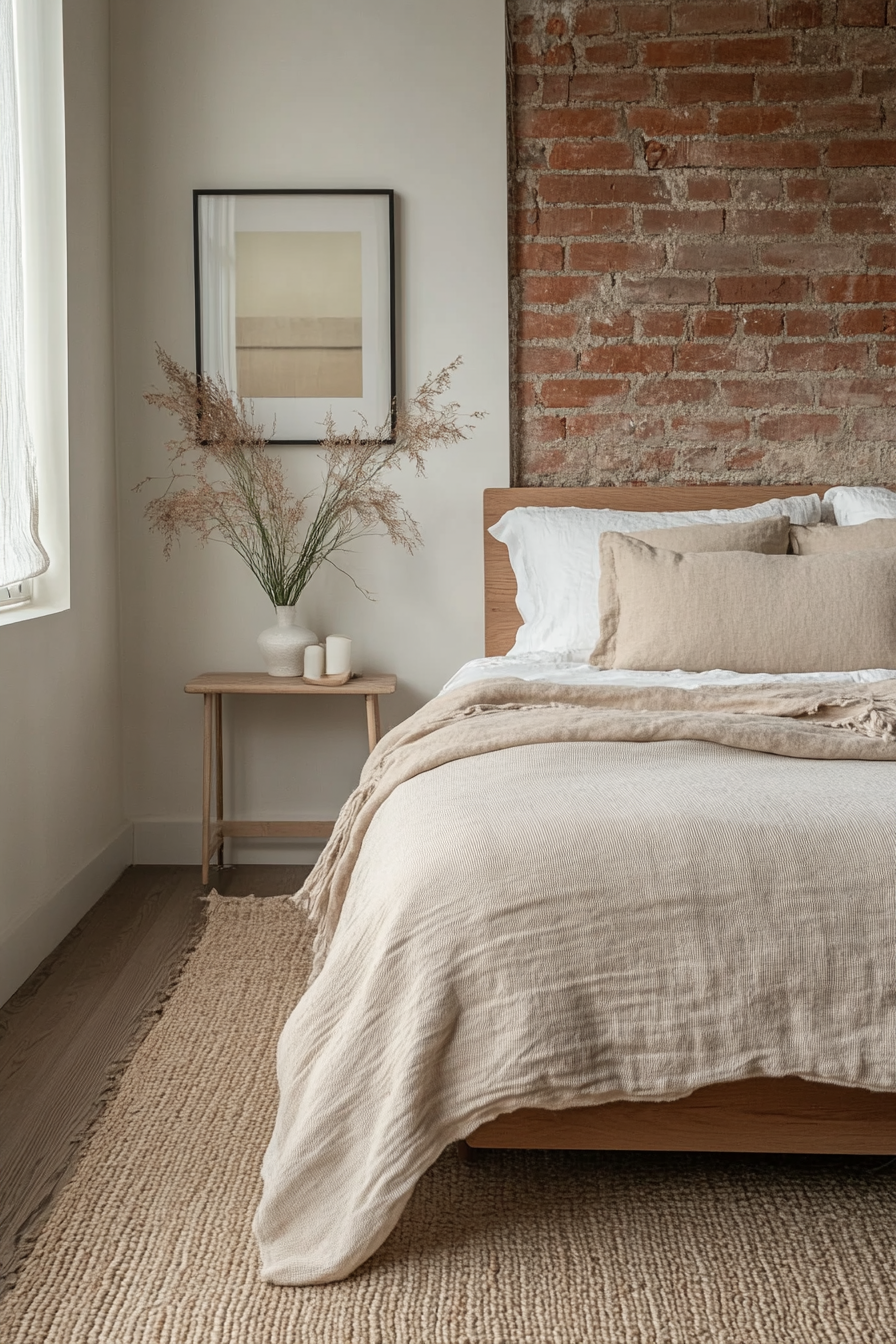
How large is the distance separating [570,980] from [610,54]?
2.87 meters

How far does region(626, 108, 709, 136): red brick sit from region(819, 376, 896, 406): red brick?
2.69 feet

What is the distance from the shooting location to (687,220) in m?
3.25

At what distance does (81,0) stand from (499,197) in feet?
4.01

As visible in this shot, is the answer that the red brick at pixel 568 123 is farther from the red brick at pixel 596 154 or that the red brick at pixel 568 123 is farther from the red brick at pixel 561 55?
the red brick at pixel 561 55

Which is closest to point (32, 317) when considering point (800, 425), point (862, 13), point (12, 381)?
point (12, 381)

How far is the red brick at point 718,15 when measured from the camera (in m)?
3.20

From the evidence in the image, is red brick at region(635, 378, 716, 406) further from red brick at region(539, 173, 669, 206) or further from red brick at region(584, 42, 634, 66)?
red brick at region(584, 42, 634, 66)

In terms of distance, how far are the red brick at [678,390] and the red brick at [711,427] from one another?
5 centimetres

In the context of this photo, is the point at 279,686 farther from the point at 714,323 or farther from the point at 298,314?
the point at 714,323

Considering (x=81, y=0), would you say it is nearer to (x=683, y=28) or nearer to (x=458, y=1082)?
(x=683, y=28)

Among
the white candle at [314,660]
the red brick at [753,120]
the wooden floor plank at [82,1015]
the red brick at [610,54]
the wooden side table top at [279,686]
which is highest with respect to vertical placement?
the red brick at [610,54]

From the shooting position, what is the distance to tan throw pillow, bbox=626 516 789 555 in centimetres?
280

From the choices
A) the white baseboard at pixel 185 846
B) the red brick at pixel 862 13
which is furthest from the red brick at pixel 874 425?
the white baseboard at pixel 185 846

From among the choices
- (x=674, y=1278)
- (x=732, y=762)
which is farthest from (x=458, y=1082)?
→ (x=732, y=762)
